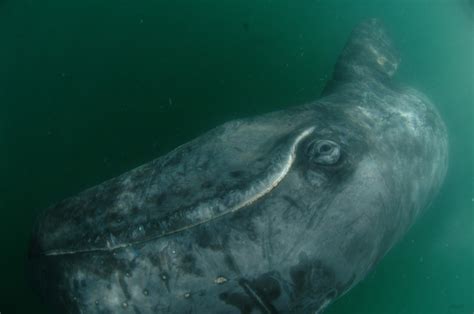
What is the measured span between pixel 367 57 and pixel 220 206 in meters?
7.36

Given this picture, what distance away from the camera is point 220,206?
424 cm

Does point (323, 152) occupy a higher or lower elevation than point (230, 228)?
higher

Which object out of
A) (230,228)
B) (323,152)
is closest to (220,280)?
(230,228)

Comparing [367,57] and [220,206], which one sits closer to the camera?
[220,206]

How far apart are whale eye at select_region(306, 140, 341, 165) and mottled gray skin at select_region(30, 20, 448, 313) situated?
0.01 metres

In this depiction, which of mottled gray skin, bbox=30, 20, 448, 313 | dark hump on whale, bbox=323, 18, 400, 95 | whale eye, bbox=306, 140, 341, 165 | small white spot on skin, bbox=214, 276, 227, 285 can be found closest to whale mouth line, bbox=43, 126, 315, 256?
mottled gray skin, bbox=30, 20, 448, 313

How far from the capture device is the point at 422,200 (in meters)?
6.81

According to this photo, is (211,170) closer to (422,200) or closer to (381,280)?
(422,200)

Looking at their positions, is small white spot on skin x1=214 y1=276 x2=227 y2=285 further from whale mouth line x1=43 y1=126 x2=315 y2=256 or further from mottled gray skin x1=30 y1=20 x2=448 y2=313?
whale mouth line x1=43 y1=126 x2=315 y2=256

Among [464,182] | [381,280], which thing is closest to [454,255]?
[464,182]

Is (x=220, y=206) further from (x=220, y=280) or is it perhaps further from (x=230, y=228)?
(x=220, y=280)

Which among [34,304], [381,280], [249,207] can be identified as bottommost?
[381,280]

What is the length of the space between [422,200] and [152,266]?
192 inches

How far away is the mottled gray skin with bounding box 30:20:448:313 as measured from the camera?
4.18 metres
